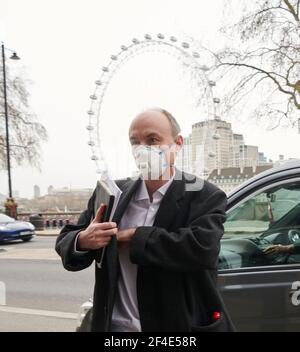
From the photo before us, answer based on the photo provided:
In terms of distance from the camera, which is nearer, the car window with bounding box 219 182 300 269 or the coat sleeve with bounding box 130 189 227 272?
the coat sleeve with bounding box 130 189 227 272

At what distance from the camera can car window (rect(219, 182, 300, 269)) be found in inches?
105

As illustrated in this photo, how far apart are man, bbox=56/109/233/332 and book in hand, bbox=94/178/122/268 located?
2 cm

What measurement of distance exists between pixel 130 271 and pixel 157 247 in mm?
189

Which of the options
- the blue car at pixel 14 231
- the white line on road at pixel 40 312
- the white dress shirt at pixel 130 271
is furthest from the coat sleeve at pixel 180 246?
the blue car at pixel 14 231

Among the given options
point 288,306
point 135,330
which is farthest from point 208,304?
point 288,306

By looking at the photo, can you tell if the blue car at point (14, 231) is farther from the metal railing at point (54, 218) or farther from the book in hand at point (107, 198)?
the book in hand at point (107, 198)

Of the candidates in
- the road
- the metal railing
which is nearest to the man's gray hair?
the road

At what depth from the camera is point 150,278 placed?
5.25ft

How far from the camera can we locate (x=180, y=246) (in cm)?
153

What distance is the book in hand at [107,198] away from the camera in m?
1.57

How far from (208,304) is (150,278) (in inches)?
8.7

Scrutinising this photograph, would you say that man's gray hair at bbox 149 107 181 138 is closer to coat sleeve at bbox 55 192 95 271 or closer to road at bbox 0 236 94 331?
coat sleeve at bbox 55 192 95 271

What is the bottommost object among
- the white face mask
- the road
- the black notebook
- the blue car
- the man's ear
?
the blue car

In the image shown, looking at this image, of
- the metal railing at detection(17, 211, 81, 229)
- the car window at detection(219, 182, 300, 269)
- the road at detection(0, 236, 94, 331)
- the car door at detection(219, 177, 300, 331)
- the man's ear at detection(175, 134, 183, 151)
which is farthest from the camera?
the metal railing at detection(17, 211, 81, 229)
